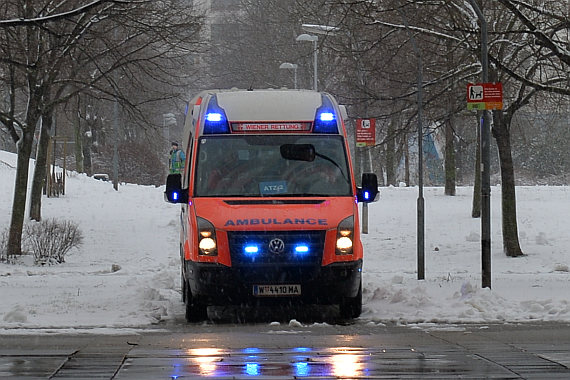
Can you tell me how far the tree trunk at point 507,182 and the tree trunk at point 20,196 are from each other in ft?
33.9

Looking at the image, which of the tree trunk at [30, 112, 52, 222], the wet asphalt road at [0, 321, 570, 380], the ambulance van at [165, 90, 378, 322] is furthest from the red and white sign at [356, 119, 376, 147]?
the wet asphalt road at [0, 321, 570, 380]

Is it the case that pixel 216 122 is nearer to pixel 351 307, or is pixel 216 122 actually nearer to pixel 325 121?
pixel 325 121

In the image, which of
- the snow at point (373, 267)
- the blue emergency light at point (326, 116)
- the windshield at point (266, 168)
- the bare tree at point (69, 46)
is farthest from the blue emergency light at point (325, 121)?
the bare tree at point (69, 46)

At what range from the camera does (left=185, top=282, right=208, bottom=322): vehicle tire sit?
43.8ft

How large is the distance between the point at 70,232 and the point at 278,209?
12.1 meters

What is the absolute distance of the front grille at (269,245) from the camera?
12812 millimetres

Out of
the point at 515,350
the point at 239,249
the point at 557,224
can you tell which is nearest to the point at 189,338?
the point at 239,249

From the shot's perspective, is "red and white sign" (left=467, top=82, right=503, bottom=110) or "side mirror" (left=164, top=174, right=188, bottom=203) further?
"red and white sign" (left=467, top=82, right=503, bottom=110)

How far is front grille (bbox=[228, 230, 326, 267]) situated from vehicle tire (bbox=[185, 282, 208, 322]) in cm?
85

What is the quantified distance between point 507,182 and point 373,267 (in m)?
3.88

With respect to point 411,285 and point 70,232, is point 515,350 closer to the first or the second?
point 411,285

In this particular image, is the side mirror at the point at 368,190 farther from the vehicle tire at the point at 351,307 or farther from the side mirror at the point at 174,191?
the side mirror at the point at 174,191

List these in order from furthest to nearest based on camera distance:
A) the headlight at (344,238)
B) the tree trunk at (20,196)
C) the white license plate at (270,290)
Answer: the tree trunk at (20,196), the headlight at (344,238), the white license plate at (270,290)

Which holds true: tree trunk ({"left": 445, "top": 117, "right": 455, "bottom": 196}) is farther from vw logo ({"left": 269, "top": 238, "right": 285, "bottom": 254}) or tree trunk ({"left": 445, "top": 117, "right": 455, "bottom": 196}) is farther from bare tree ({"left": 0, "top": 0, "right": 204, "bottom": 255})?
vw logo ({"left": 269, "top": 238, "right": 285, "bottom": 254})
